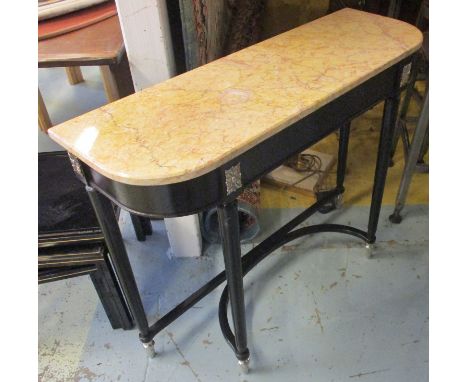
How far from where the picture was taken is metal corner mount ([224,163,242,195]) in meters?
0.92

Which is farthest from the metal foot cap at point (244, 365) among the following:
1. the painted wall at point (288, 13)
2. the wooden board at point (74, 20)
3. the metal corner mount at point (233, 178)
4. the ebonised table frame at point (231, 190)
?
the painted wall at point (288, 13)

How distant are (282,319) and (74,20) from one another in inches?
56.9

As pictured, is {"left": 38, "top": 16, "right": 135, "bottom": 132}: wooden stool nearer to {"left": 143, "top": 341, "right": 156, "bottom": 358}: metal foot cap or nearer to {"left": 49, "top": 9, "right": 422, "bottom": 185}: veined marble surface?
{"left": 49, "top": 9, "right": 422, "bottom": 185}: veined marble surface

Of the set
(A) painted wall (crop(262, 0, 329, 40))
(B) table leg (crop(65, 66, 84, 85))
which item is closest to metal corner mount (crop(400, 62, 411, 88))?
(A) painted wall (crop(262, 0, 329, 40))

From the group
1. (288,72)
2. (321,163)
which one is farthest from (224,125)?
(321,163)

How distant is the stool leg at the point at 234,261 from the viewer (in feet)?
3.27

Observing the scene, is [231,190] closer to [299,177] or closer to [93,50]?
[93,50]

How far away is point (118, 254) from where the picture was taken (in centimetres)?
124

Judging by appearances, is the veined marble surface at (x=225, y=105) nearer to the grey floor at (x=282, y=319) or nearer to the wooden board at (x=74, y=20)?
the wooden board at (x=74, y=20)

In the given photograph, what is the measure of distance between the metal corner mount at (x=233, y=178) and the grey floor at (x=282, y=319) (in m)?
0.83

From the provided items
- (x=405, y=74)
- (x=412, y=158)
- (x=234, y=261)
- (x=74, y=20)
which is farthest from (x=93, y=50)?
(x=412, y=158)

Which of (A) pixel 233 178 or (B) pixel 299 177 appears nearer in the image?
(A) pixel 233 178

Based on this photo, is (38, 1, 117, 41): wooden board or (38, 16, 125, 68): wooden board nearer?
(38, 16, 125, 68): wooden board

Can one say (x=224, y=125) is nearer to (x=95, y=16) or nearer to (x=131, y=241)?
(x=95, y=16)
